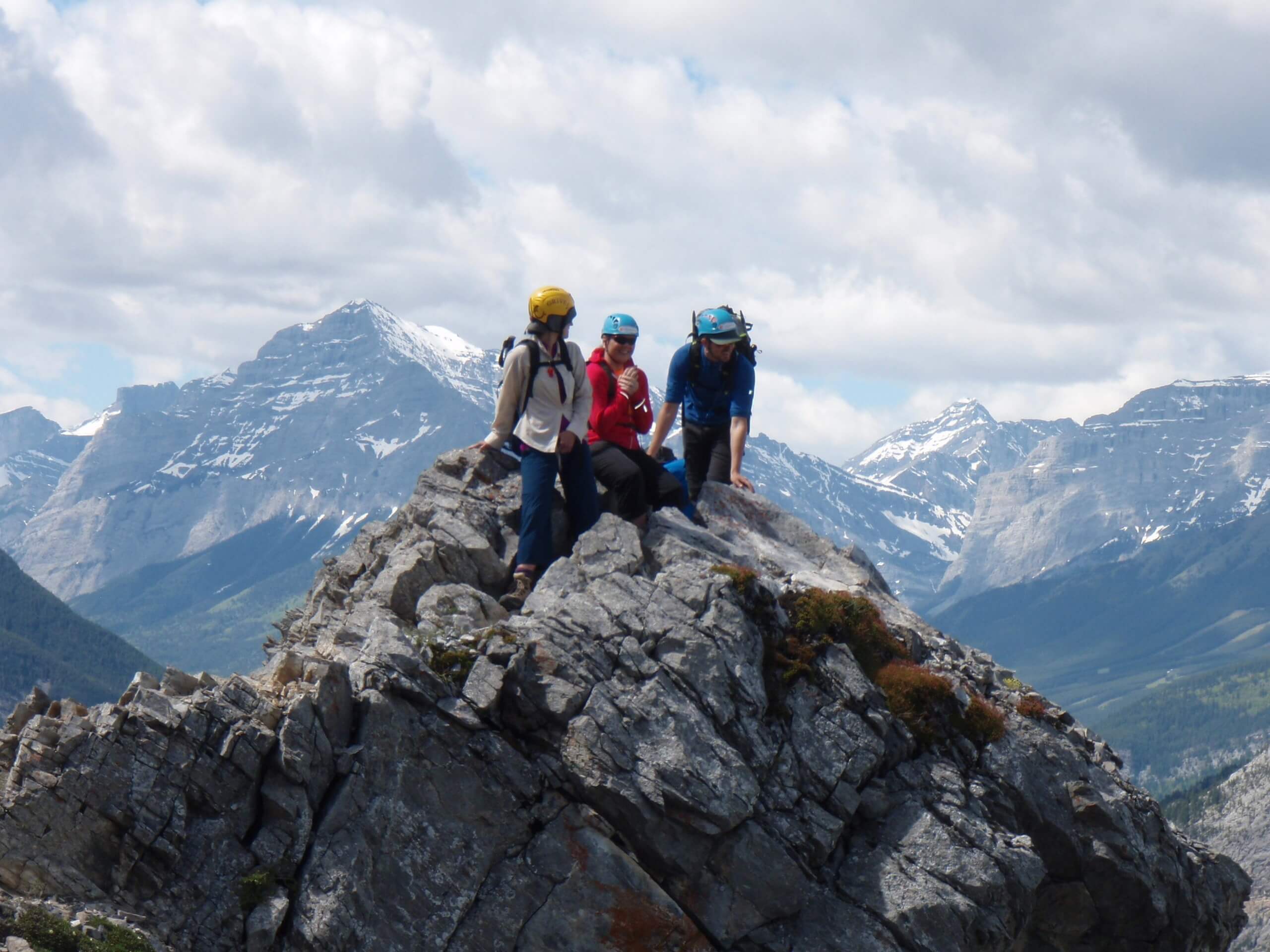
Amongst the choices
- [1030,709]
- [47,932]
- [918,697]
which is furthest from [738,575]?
[47,932]

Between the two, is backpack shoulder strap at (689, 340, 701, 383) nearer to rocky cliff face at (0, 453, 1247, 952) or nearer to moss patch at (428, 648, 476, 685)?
rocky cliff face at (0, 453, 1247, 952)

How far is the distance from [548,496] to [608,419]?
→ 2986 mm

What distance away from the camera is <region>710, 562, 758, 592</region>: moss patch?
24109mm

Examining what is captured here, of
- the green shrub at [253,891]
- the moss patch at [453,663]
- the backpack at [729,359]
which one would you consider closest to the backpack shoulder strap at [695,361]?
the backpack at [729,359]

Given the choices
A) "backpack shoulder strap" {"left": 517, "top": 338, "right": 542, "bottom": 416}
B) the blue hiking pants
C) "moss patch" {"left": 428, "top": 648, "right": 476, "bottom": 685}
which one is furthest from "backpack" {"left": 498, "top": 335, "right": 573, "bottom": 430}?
"moss patch" {"left": 428, "top": 648, "right": 476, "bottom": 685}

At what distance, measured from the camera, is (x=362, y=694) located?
21.0 metres

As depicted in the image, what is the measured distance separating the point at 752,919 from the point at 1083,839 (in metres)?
7.96

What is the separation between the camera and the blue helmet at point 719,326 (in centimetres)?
2962

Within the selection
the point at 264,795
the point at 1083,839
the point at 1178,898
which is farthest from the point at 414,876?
the point at 1178,898

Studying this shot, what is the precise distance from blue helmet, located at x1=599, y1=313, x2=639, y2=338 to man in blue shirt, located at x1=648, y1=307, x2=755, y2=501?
2249 mm

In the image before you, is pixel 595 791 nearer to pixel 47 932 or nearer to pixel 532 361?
pixel 47 932

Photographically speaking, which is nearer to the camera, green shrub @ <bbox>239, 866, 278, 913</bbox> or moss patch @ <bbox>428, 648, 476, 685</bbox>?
green shrub @ <bbox>239, 866, 278, 913</bbox>

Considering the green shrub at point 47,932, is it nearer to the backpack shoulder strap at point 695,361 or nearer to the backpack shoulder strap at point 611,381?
the backpack shoulder strap at point 611,381

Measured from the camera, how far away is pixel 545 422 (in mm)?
25875
